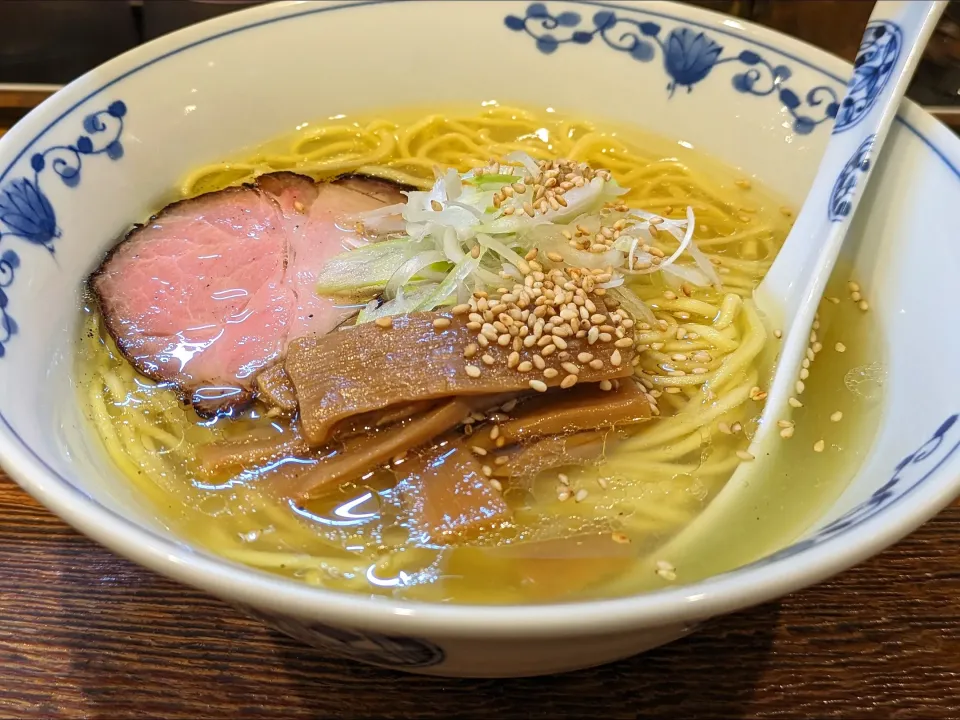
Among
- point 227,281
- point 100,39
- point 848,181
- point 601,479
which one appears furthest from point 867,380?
point 100,39

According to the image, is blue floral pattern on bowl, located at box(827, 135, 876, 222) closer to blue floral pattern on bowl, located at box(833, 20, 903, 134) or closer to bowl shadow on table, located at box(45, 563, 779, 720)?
blue floral pattern on bowl, located at box(833, 20, 903, 134)

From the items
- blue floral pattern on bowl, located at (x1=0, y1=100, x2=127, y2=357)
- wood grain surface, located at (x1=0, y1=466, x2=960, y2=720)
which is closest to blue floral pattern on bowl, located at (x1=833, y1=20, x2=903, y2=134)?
wood grain surface, located at (x1=0, y1=466, x2=960, y2=720)

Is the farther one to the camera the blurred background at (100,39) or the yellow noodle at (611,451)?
the blurred background at (100,39)

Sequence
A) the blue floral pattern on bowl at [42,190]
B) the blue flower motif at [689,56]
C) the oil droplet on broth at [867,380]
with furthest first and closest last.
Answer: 1. the blue flower motif at [689,56]
2. the oil droplet on broth at [867,380]
3. the blue floral pattern on bowl at [42,190]

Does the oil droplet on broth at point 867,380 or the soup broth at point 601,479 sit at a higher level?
the oil droplet on broth at point 867,380

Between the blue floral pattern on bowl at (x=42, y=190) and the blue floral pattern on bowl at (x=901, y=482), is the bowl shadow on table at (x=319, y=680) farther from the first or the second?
the blue floral pattern on bowl at (x=42, y=190)

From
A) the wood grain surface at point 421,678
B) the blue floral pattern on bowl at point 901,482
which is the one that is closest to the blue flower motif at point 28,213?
the wood grain surface at point 421,678

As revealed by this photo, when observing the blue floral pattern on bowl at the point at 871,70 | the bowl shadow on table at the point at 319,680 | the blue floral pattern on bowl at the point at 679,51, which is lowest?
the bowl shadow on table at the point at 319,680
